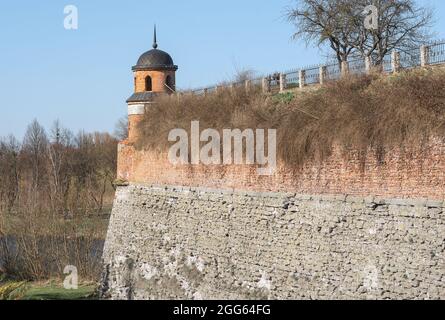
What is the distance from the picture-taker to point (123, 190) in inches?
845

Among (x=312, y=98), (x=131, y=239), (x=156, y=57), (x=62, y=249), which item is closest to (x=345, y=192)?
(x=312, y=98)

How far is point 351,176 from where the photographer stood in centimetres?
1250

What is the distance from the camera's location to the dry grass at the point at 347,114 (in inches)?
441

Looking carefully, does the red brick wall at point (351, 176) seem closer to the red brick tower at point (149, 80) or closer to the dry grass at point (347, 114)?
the dry grass at point (347, 114)

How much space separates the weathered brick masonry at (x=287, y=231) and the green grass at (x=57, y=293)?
1.45 m

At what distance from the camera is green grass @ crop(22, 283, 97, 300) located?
21.5m
